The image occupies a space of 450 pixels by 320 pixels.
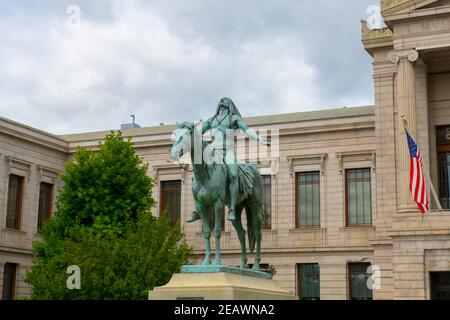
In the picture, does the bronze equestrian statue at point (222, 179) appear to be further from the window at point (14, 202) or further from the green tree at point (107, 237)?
the window at point (14, 202)

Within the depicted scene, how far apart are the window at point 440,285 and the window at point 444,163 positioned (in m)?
4.54

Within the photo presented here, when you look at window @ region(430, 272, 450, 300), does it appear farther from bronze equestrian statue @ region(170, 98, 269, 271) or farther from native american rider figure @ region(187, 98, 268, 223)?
native american rider figure @ region(187, 98, 268, 223)

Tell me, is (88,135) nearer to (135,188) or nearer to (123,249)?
(135,188)

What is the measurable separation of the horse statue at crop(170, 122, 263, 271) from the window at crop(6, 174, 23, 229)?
29915mm

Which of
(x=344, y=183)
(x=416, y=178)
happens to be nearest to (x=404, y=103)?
(x=416, y=178)

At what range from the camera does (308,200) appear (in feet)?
142

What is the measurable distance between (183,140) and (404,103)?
21.3m

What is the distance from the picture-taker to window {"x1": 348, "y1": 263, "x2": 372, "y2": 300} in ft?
134

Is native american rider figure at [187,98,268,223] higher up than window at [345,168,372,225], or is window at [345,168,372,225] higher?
window at [345,168,372,225]

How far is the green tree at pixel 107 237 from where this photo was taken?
31.0m

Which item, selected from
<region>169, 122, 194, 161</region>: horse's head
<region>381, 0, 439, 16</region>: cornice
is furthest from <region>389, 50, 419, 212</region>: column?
<region>169, 122, 194, 161</region>: horse's head

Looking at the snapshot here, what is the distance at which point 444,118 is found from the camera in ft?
118
